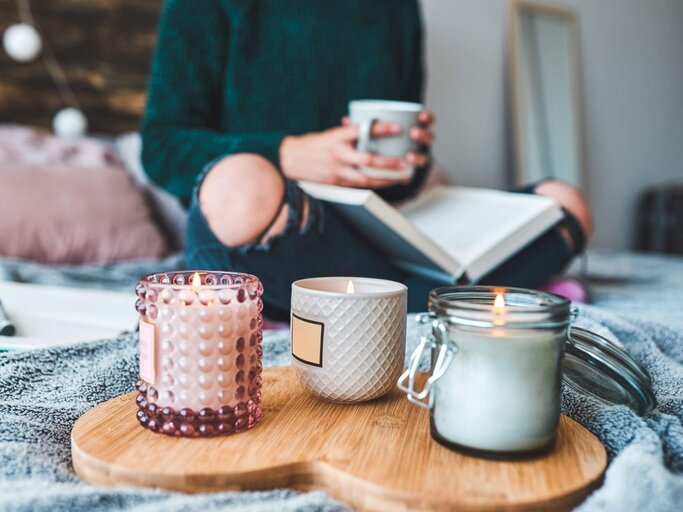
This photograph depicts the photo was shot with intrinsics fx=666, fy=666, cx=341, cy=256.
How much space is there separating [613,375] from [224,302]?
0.97 ft

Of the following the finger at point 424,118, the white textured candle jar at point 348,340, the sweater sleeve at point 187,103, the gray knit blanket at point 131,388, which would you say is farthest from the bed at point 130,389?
the finger at point 424,118

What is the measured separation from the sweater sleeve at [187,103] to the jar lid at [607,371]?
2.29ft

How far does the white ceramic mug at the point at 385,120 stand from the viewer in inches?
38.9

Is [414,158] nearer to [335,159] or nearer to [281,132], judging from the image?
[335,159]

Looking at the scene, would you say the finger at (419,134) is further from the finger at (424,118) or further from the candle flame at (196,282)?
the candle flame at (196,282)

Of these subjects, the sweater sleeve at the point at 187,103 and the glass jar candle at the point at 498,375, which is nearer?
the glass jar candle at the point at 498,375

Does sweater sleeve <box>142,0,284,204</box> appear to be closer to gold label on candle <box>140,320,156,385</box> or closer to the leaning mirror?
gold label on candle <box>140,320,156,385</box>

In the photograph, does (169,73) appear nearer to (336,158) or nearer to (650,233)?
(336,158)

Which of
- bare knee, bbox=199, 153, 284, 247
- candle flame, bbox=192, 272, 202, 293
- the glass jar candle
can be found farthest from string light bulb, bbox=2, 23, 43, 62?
the glass jar candle

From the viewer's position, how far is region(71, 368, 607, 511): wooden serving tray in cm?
40

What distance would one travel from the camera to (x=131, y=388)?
2.17 ft

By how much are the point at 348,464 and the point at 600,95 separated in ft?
9.31

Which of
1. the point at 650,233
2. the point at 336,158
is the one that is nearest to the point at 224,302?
the point at 336,158

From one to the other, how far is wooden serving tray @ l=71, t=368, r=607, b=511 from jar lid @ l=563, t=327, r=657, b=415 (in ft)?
0.15
